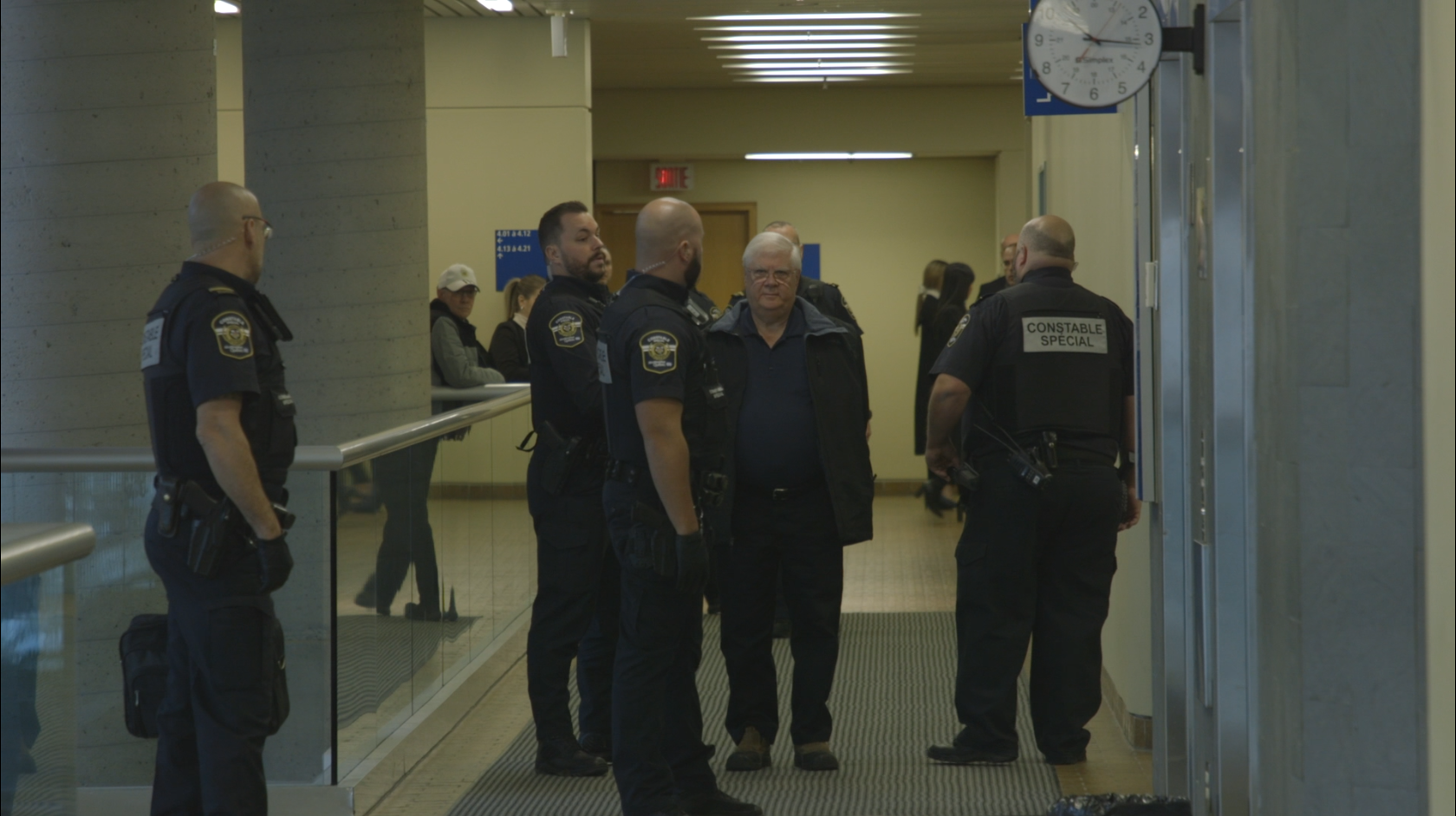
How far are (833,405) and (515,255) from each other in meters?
5.22

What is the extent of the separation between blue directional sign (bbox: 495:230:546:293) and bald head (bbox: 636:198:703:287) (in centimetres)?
545

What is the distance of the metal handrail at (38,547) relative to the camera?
218 centimetres

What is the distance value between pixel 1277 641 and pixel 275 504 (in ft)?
7.01

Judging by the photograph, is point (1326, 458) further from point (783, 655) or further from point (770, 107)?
point (770, 107)

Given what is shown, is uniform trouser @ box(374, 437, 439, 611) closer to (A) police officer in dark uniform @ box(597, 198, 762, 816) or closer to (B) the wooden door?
(A) police officer in dark uniform @ box(597, 198, 762, 816)

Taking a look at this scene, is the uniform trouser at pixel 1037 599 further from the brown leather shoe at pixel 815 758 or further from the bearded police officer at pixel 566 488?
the bearded police officer at pixel 566 488

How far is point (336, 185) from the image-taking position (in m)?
5.61

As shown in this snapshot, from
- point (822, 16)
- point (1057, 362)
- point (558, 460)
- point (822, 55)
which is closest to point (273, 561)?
point (558, 460)

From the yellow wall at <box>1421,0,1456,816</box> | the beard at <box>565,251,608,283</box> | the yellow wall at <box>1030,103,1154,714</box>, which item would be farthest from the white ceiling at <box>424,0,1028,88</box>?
the yellow wall at <box>1421,0,1456,816</box>

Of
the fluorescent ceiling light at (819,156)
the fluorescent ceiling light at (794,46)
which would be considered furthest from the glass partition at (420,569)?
the fluorescent ceiling light at (819,156)

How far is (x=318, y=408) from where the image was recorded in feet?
18.7

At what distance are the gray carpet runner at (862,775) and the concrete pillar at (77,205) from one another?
62.7 inches

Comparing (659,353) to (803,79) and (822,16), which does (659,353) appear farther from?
(803,79)

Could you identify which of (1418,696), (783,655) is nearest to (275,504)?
(1418,696)
